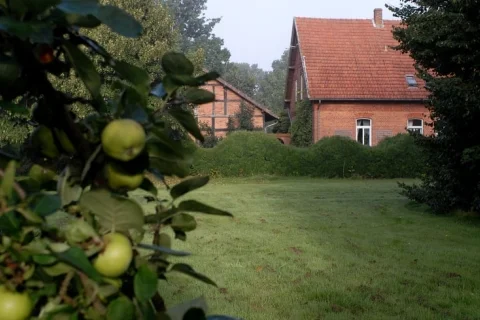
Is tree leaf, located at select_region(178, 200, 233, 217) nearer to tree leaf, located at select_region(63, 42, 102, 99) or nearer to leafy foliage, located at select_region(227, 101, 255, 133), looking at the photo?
tree leaf, located at select_region(63, 42, 102, 99)

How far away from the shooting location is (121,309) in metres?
0.78

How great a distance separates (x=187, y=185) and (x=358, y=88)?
28652 millimetres

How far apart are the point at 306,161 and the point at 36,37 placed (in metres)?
23.8

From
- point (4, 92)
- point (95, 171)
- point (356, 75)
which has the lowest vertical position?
point (95, 171)

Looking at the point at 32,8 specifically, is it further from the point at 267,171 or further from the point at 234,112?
the point at 234,112

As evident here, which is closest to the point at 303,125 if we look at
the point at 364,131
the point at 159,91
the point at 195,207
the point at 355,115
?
the point at 355,115

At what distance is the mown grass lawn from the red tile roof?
58.9 ft

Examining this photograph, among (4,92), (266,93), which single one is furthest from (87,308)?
(266,93)

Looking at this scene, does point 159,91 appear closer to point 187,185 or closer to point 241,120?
point 187,185

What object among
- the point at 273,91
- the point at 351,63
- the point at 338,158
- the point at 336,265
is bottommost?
the point at 336,265

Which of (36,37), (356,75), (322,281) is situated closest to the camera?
(36,37)

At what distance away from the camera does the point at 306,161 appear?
24375mm

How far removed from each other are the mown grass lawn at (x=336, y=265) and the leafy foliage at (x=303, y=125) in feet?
58.7

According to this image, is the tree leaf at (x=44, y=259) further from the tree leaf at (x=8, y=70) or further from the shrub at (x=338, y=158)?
the shrub at (x=338, y=158)
